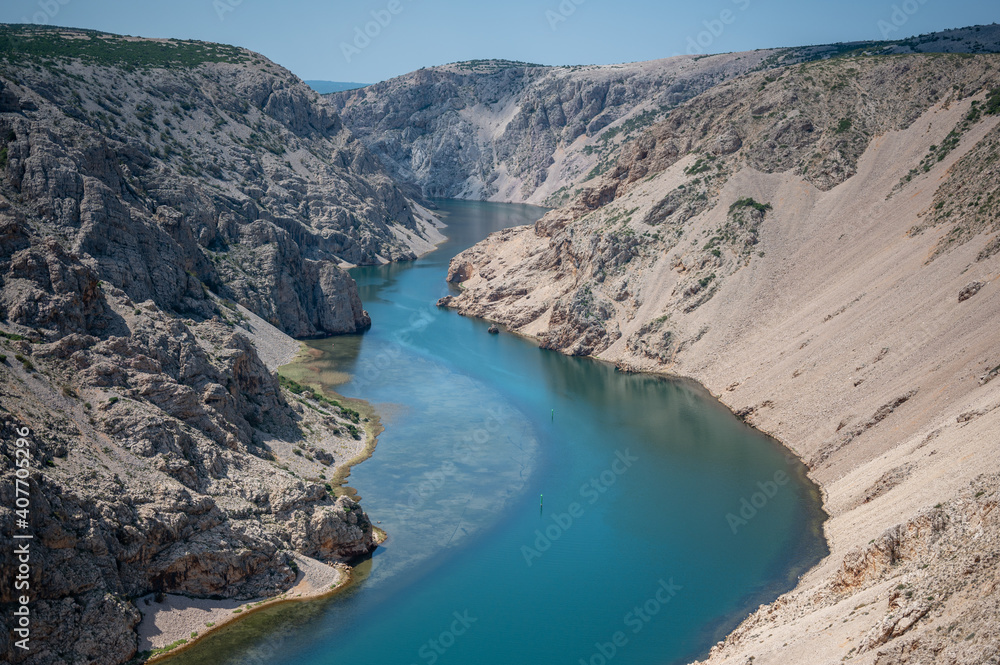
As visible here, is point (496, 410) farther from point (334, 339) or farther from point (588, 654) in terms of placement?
point (588, 654)

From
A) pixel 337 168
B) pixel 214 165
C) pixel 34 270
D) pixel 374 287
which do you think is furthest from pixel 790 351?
pixel 337 168

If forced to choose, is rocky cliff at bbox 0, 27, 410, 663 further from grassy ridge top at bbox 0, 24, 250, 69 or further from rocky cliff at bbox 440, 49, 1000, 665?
rocky cliff at bbox 440, 49, 1000, 665

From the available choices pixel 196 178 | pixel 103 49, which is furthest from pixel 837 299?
pixel 103 49

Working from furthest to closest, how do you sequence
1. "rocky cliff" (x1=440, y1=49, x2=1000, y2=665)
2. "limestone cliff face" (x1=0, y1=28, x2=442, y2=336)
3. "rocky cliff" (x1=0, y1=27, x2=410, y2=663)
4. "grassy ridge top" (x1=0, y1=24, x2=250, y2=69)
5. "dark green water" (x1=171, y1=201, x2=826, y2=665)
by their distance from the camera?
"grassy ridge top" (x1=0, y1=24, x2=250, y2=69) < "limestone cliff face" (x1=0, y1=28, x2=442, y2=336) < "dark green water" (x1=171, y1=201, x2=826, y2=665) < "rocky cliff" (x1=0, y1=27, x2=410, y2=663) < "rocky cliff" (x1=440, y1=49, x2=1000, y2=665)

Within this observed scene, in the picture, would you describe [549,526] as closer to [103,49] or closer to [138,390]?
[138,390]

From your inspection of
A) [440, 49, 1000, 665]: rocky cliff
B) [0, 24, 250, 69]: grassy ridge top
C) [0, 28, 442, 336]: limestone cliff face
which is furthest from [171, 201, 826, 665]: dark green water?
[0, 24, 250, 69]: grassy ridge top

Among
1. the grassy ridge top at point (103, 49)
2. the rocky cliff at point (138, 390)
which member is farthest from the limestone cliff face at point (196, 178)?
the grassy ridge top at point (103, 49)
